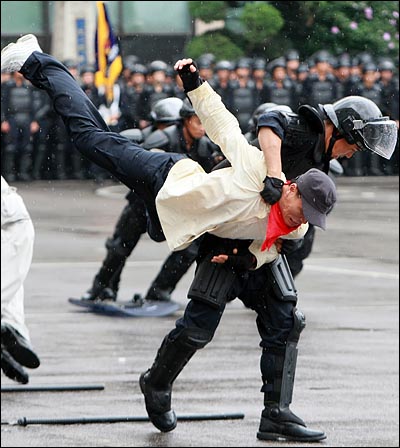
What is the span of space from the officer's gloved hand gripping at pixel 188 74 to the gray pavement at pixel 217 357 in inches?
155

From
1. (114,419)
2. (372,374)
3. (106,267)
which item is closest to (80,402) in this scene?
(114,419)

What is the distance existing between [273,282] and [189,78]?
135cm

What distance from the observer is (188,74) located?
646 cm

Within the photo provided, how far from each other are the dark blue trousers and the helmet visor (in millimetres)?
753

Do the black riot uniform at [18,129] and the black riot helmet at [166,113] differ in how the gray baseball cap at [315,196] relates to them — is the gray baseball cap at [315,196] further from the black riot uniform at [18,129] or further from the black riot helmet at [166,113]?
the black riot uniform at [18,129]

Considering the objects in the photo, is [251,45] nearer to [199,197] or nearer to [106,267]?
[106,267]

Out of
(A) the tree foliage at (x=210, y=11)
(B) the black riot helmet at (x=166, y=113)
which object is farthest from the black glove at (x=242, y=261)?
(A) the tree foliage at (x=210, y=11)

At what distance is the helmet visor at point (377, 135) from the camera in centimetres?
654

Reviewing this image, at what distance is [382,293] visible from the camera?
1634 cm

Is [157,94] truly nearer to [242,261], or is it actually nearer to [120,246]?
[120,246]

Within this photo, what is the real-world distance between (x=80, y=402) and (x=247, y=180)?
16.2 feet

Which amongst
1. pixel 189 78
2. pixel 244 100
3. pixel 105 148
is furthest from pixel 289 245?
pixel 244 100

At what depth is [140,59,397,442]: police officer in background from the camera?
664 centimetres

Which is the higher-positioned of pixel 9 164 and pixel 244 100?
pixel 244 100
